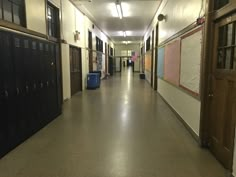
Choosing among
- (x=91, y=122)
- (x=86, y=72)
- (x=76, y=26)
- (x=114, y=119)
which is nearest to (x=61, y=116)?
(x=91, y=122)

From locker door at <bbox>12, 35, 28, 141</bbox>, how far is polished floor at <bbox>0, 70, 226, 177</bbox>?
286 millimetres

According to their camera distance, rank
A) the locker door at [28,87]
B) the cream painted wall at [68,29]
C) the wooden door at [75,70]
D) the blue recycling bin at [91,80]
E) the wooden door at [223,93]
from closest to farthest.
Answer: the wooden door at [223,93] < the locker door at [28,87] < the cream painted wall at [68,29] < the wooden door at [75,70] < the blue recycling bin at [91,80]

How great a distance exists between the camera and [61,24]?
626cm

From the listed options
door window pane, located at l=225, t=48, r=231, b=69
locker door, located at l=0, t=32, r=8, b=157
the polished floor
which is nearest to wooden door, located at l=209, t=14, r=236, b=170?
door window pane, located at l=225, t=48, r=231, b=69

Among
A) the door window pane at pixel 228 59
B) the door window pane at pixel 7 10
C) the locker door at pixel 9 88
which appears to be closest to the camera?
the door window pane at pixel 228 59

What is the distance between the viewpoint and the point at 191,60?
12.5 ft

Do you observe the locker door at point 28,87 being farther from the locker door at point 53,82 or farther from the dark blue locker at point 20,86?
the locker door at point 53,82

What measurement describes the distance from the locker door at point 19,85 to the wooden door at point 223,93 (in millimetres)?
3041

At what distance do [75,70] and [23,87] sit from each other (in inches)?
196

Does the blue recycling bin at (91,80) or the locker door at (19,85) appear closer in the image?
the locker door at (19,85)

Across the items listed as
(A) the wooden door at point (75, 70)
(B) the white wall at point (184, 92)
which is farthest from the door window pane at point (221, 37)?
(A) the wooden door at point (75, 70)

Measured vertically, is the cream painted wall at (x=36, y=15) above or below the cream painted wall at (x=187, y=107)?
above

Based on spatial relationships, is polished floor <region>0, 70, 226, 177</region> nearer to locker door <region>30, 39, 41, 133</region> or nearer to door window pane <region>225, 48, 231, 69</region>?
locker door <region>30, 39, 41, 133</region>

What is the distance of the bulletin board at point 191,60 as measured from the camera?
3.40 m
